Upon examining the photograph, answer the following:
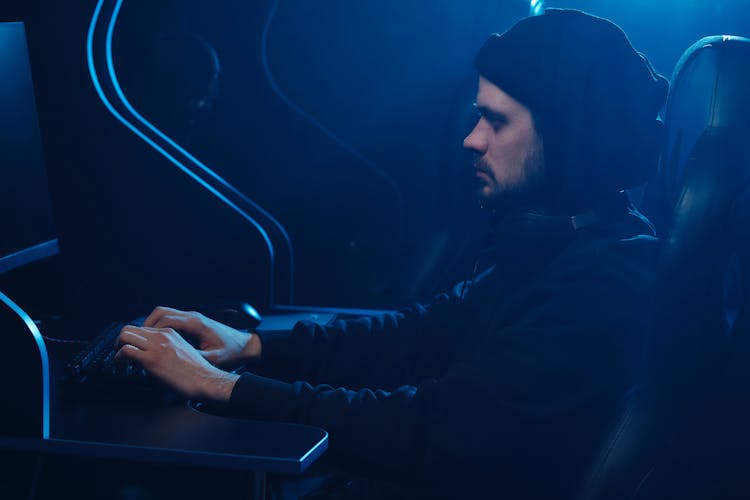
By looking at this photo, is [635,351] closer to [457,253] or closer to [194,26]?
[457,253]

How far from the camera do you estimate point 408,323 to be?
1462 mm

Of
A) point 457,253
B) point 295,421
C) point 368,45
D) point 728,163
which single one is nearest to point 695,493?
point 728,163

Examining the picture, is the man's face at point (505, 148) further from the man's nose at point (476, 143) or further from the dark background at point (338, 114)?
the dark background at point (338, 114)

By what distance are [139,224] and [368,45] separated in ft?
2.31

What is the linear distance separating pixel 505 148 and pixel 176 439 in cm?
58

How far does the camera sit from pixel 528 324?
1.07 m

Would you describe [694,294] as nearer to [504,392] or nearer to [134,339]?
[504,392]

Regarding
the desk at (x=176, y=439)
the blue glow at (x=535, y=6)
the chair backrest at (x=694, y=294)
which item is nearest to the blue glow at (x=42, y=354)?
the desk at (x=176, y=439)

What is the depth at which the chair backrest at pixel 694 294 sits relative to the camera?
92 centimetres

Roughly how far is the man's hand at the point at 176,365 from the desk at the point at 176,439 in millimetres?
30

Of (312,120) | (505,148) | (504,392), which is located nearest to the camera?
(504,392)

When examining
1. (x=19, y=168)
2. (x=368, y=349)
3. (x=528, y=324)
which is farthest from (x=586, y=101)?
(x=19, y=168)

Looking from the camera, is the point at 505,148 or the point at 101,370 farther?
the point at 505,148

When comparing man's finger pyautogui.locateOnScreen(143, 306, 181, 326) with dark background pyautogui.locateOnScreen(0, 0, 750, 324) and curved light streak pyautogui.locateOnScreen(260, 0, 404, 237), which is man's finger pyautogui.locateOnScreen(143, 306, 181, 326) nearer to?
dark background pyautogui.locateOnScreen(0, 0, 750, 324)
